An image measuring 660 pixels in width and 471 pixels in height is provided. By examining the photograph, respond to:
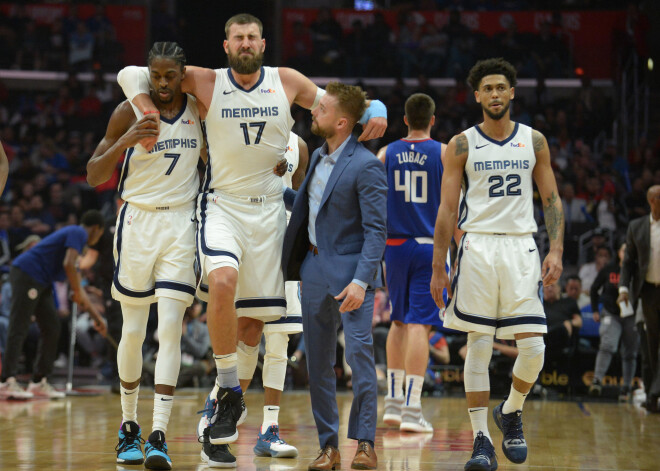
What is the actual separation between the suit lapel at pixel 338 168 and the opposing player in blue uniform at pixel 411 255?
2185 millimetres

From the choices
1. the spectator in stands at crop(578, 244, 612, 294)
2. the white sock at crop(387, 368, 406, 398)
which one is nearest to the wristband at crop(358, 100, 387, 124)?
the white sock at crop(387, 368, 406, 398)

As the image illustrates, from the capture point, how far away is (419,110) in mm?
7145

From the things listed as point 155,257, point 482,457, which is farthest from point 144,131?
point 482,457

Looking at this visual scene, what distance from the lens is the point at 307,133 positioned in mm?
18484

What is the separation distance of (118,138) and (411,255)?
107 inches

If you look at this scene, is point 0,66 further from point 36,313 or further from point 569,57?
point 569,57

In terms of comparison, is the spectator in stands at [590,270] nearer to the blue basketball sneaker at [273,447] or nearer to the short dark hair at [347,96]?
the blue basketball sneaker at [273,447]

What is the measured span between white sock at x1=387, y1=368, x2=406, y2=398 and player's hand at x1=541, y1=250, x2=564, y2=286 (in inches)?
90.8

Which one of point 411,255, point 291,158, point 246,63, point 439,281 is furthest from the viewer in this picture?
point 411,255

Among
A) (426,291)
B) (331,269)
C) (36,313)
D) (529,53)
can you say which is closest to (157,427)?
(331,269)

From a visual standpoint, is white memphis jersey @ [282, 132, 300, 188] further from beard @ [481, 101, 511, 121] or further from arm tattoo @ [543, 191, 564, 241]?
arm tattoo @ [543, 191, 564, 241]

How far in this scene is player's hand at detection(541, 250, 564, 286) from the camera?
512cm

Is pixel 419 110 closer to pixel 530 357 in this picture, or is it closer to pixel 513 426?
pixel 530 357

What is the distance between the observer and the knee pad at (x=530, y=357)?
5059 millimetres
